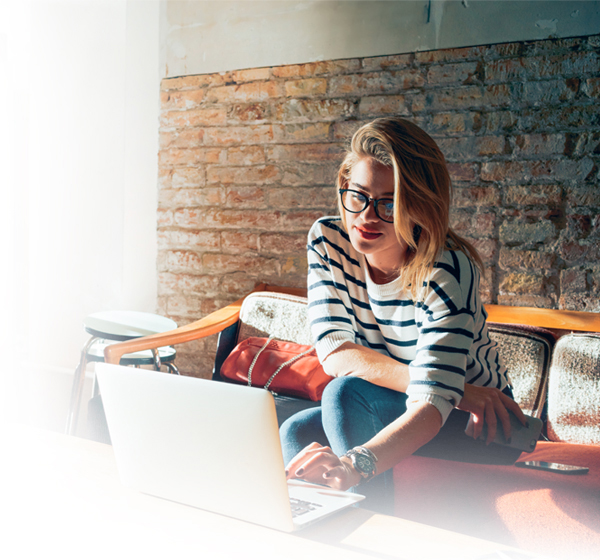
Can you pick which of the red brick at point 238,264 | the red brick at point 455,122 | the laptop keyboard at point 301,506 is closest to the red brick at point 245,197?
the red brick at point 238,264

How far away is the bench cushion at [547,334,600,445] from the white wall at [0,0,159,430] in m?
1.90

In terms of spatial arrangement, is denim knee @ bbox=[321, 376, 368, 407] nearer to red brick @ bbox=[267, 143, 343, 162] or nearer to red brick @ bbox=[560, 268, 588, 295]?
red brick @ bbox=[560, 268, 588, 295]

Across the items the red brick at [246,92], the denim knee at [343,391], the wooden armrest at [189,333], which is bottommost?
the wooden armrest at [189,333]

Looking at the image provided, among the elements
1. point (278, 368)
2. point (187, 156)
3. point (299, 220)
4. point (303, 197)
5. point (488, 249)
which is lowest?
point (278, 368)

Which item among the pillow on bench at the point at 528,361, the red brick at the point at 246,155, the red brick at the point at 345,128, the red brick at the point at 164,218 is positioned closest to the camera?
the pillow on bench at the point at 528,361

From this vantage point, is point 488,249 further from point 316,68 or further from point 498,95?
point 316,68

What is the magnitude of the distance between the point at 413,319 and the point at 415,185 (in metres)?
0.30

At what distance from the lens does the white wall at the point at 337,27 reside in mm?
1854

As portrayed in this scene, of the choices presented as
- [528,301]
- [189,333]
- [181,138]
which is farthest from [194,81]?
[528,301]

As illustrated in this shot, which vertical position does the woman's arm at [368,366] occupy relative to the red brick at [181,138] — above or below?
below

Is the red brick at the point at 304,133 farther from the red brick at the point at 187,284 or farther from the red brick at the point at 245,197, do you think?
the red brick at the point at 187,284

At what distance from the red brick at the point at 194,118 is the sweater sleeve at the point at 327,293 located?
4.37ft

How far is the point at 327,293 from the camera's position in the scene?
127cm

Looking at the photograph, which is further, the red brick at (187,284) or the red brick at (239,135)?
the red brick at (187,284)
